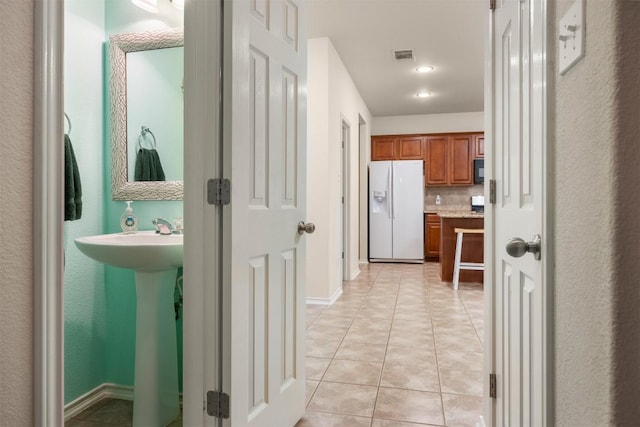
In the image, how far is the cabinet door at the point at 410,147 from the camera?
24.6 feet

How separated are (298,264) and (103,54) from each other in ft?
4.89

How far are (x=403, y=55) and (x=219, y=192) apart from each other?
12.7ft

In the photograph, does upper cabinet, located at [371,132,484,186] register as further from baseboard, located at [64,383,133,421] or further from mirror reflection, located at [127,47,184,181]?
baseboard, located at [64,383,133,421]

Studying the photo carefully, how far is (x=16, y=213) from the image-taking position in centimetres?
73

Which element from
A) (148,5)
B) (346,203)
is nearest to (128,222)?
(148,5)

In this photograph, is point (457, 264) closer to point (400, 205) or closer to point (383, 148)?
point (400, 205)

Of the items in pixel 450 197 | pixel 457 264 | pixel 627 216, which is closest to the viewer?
pixel 627 216

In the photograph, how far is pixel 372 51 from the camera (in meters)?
4.48

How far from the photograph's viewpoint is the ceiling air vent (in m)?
4.47

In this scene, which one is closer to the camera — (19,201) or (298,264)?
(19,201)

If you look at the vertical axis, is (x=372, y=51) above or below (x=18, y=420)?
above

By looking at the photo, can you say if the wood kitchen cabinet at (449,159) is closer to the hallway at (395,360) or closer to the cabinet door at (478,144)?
the cabinet door at (478,144)

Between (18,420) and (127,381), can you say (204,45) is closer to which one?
(18,420)

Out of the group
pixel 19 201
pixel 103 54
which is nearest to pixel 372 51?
pixel 103 54
